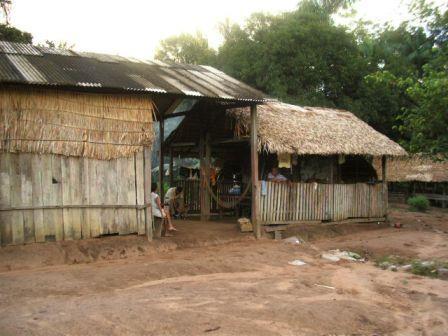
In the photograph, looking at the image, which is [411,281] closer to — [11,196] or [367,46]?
[11,196]

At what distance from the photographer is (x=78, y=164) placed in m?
8.95

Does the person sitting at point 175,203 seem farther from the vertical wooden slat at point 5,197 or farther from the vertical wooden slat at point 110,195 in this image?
the vertical wooden slat at point 5,197

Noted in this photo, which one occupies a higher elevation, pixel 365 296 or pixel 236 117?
pixel 236 117

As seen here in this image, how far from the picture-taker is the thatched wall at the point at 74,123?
8.25m

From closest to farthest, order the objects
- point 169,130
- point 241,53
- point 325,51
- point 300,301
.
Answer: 1. point 300,301
2. point 169,130
3. point 325,51
4. point 241,53

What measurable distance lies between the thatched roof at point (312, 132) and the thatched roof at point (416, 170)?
8183 millimetres

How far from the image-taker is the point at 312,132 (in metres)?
13.6

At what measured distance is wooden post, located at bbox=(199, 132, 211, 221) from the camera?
13828mm

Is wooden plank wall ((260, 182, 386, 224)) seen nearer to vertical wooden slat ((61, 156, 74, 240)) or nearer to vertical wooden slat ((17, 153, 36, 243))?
vertical wooden slat ((61, 156, 74, 240))

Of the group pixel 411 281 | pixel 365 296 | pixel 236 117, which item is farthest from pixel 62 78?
pixel 411 281

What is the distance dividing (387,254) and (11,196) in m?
7.88

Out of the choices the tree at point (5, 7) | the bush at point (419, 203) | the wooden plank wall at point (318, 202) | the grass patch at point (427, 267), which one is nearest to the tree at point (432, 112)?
the wooden plank wall at point (318, 202)

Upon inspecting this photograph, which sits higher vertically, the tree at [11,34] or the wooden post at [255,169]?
the tree at [11,34]

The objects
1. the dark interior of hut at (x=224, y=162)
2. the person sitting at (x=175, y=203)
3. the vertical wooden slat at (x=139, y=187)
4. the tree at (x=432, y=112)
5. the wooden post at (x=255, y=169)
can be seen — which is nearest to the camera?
the vertical wooden slat at (x=139, y=187)
